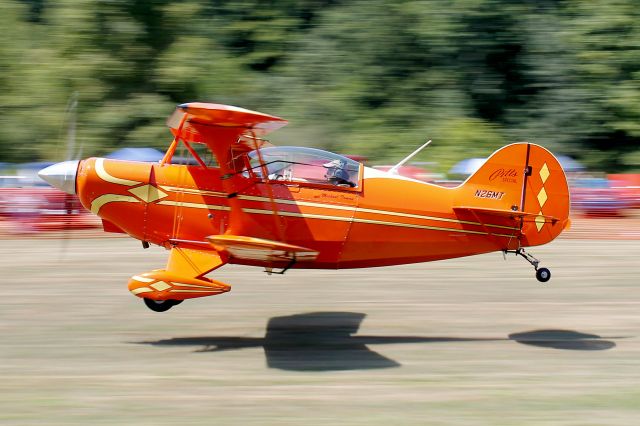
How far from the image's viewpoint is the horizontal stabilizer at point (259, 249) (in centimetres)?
863

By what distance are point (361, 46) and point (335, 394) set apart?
2601cm

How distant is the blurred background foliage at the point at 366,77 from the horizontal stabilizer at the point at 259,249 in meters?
19.9

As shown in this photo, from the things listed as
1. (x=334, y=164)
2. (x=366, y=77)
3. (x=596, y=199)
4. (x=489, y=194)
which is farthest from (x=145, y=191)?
(x=366, y=77)

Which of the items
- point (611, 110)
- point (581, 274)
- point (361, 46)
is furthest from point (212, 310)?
point (611, 110)

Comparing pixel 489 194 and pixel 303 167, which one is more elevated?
pixel 303 167

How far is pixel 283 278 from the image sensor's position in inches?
542

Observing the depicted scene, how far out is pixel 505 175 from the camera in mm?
10023

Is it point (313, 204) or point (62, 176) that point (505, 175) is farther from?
point (62, 176)

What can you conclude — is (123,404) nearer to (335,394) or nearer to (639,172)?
(335,394)

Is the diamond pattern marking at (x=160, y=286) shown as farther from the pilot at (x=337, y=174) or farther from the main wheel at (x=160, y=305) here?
the pilot at (x=337, y=174)

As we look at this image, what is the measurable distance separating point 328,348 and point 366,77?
947 inches

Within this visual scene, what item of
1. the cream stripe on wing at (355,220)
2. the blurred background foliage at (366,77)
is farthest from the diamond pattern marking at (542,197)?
the blurred background foliage at (366,77)

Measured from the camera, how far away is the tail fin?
995 centimetres

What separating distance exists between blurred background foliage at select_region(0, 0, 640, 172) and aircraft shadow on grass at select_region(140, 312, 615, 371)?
18289mm
